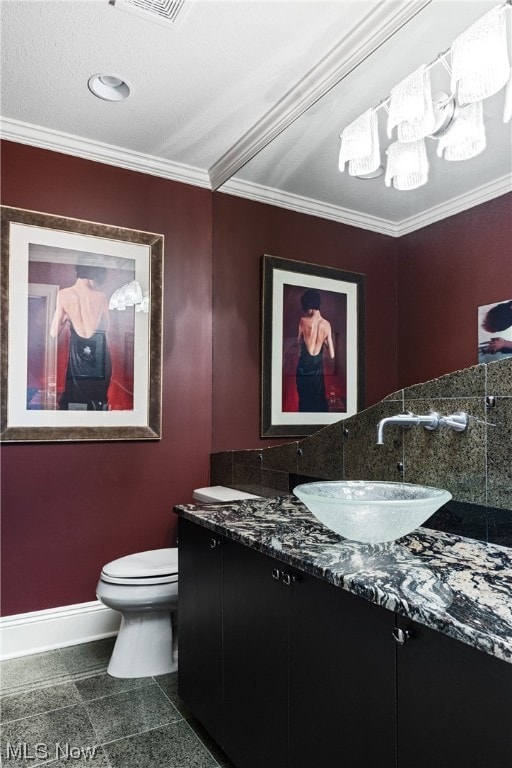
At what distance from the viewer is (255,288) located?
2.48 meters

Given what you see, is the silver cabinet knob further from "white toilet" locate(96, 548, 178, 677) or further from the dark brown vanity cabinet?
"white toilet" locate(96, 548, 178, 677)

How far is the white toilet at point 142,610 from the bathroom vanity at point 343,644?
0.38 meters

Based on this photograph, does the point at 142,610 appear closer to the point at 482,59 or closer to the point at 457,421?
the point at 457,421

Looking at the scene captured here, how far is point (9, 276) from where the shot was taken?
8.23 feet

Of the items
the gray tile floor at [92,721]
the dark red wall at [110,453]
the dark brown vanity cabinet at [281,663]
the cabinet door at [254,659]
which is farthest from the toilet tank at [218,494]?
the cabinet door at [254,659]

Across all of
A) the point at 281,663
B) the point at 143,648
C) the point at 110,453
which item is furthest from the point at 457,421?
the point at 110,453

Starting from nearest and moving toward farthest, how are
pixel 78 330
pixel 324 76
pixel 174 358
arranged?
1. pixel 324 76
2. pixel 78 330
3. pixel 174 358

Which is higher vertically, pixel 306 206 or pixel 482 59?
pixel 482 59

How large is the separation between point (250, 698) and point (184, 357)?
6.05ft

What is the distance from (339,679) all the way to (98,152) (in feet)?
8.71

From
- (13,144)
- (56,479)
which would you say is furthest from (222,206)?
(56,479)

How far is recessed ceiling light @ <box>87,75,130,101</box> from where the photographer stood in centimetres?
223

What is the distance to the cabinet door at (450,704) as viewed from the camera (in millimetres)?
820

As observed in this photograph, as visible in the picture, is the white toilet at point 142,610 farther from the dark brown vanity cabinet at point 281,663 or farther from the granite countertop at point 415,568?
the granite countertop at point 415,568
